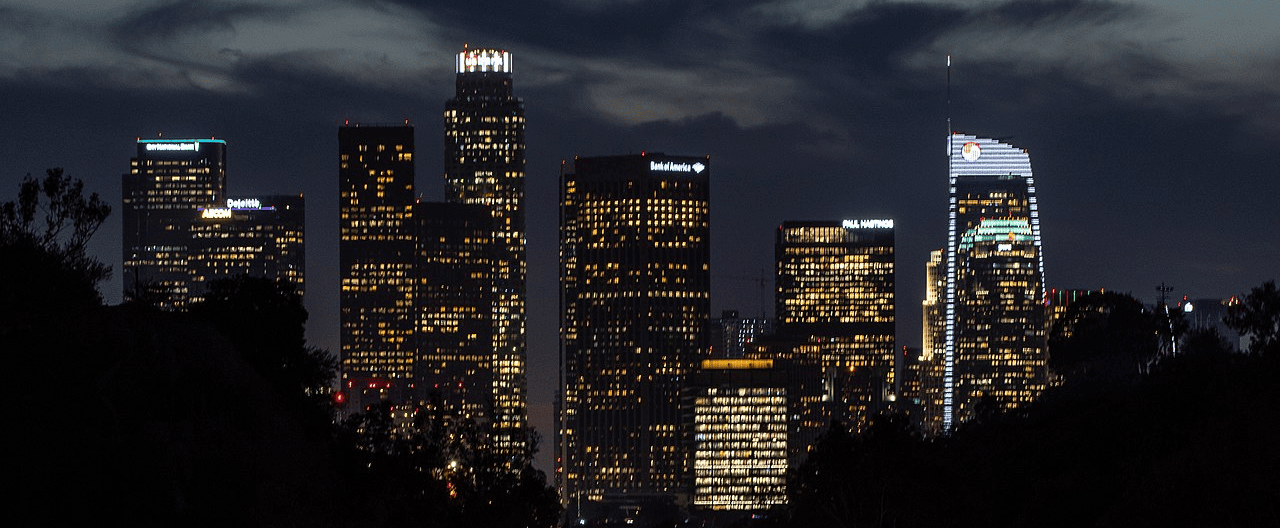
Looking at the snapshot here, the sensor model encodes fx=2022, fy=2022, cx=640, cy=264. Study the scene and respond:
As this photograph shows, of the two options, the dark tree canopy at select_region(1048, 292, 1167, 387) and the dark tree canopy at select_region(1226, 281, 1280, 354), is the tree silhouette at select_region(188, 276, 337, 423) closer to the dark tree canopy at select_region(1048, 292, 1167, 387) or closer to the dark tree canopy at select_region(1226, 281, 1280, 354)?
the dark tree canopy at select_region(1226, 281, 1280, 354)

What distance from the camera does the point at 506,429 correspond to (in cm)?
7350

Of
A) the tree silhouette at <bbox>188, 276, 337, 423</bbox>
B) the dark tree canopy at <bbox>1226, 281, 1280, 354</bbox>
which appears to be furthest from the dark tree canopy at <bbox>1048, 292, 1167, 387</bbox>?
the tree silhouette at <bbox>188, 276, 337, 423</bbox>

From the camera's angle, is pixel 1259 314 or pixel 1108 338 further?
pixel 1108 338

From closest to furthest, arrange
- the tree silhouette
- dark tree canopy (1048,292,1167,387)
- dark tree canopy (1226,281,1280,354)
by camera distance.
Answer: the tree silhouette, dark tree canopy (1226,281,1280,354), dark tree canopy (1048,292,1167,387)

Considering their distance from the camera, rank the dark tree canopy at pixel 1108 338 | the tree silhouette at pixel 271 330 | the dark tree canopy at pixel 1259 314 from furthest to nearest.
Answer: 1. the dark tree canopy at pixel 1108 338
2. the dark tree canopy at pixel 1259 314
3. the tree silhouette at pixel 271 330

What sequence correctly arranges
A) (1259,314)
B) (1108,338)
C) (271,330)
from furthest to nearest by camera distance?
1. (1108,338)
2. (1259,314)
3. (271,330)

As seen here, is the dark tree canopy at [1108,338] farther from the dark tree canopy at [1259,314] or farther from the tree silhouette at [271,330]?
the tree silhouette at [271,330]

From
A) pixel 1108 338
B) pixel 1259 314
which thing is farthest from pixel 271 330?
pixel 1108 338

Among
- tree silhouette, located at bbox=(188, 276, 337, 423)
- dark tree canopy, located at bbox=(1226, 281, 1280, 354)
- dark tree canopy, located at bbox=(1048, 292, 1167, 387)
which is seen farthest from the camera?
dark tree canopy, located at bbox=(1048, 292, 1167, 387)

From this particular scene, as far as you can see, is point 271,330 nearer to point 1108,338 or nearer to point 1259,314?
point 1259,314

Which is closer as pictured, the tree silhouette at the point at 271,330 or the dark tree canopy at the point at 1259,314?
the tree silhouette at the point at 271,330

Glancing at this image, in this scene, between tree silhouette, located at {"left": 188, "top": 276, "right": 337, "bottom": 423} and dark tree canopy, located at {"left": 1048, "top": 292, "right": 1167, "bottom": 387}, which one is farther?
dark tree canopy, located at {"left": 1048, "top": 292, "right": 1167, "bottom": 387}

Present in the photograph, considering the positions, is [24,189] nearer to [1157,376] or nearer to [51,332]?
[51,332]

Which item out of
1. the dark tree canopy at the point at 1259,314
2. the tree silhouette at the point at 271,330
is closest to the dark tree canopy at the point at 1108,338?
the dark tree canopy at the point at 1259,314
